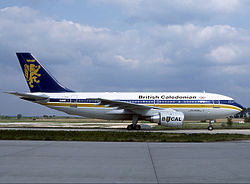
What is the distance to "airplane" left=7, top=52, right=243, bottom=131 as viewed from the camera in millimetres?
29078

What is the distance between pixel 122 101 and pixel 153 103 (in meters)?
2.86

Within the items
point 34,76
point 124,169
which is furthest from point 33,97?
point 124,169

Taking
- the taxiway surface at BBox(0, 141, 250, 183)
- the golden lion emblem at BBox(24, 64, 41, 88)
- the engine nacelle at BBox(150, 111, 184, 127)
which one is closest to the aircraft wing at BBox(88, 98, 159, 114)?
the engine nacelle at BBox(150, 111, 184, 127)

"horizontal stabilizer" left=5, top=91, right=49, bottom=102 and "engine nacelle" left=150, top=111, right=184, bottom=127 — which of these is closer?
"engine nacelle" left=150, top=111, right=184, bottom=127

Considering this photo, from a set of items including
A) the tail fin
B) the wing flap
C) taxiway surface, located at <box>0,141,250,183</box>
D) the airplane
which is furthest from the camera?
the tail fin

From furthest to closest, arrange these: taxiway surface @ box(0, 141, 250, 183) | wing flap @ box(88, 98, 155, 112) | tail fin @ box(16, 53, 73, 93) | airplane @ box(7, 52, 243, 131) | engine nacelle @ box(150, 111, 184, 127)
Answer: tail fin @ box(16, 53, 73, 93), airplane @ box(7, 52, 243, 131), wing flap @ box(88, 98, 155, 112), engine nacelle @ box(150, 111, 184, 127), taxiway surface @ box(0, 141, 250, 183)

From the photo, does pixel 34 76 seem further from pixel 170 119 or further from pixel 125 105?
pixel 170 119

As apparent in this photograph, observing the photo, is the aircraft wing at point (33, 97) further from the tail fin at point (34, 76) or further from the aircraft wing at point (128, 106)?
the aircraft wing at point (128, 106)

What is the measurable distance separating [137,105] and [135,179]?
21192mm

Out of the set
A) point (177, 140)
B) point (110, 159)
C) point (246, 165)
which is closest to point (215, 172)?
point (246, 165)

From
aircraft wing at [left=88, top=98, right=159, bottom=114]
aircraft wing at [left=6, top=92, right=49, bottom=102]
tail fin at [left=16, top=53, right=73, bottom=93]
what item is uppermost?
tail fin at [left=16, top=53, right=73, bottom=93]

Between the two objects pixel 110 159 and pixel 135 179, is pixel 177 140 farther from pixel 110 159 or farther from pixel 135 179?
pixel 135 179

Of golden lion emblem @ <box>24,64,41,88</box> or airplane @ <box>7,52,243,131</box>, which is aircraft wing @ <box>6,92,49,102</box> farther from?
golden lion emblem @ <box>24,64,41,88</box>

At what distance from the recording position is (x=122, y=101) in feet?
96.8
